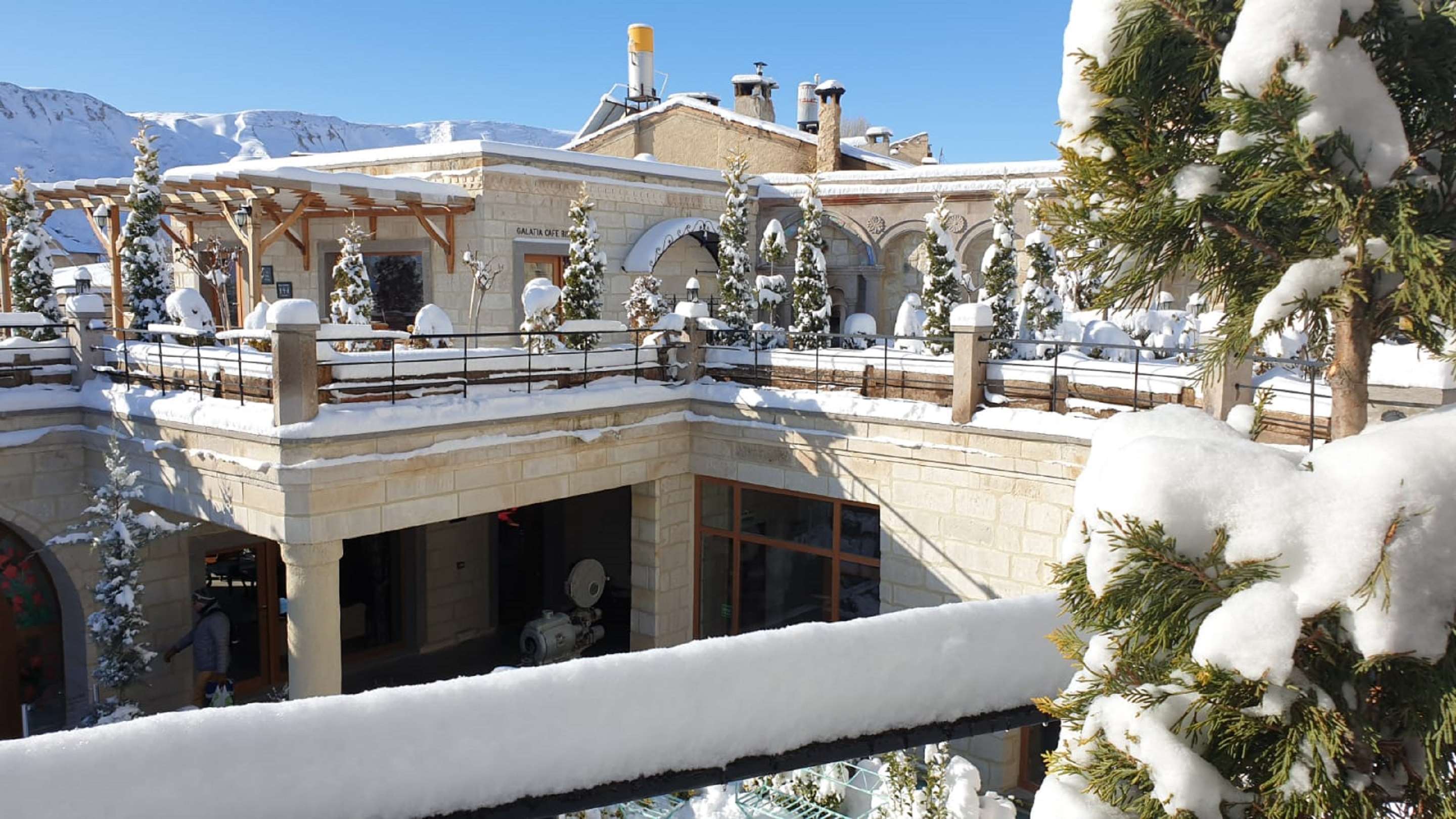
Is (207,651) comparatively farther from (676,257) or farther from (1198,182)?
(676,257)

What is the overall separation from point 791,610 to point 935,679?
906 cm

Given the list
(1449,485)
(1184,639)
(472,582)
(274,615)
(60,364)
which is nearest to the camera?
(1449,485)

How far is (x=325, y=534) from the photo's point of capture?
9867 mm

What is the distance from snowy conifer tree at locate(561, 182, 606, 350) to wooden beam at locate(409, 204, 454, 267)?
4545 millimetres

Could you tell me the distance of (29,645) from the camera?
12453 millimetres

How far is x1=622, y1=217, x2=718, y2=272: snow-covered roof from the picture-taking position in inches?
826

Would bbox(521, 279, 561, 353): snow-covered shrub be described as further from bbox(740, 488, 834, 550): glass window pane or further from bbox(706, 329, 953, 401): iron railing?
bbox(740, 488, 834, 550): glass window pane

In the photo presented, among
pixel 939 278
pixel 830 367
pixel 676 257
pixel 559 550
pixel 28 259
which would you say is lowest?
pixel 559 550

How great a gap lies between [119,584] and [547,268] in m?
10.9

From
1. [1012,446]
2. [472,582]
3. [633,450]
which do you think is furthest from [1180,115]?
[472,582]

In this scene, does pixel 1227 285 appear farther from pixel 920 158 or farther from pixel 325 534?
pixel 920 158

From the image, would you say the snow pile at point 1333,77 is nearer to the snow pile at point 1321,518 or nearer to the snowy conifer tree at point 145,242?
the snow pile at point 1321,518

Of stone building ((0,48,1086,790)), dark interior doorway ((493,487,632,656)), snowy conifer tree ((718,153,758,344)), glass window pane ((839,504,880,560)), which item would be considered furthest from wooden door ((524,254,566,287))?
glass window pane ((839,504,880,560))

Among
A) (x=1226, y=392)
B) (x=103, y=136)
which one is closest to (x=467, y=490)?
(x=1226, y=392)
